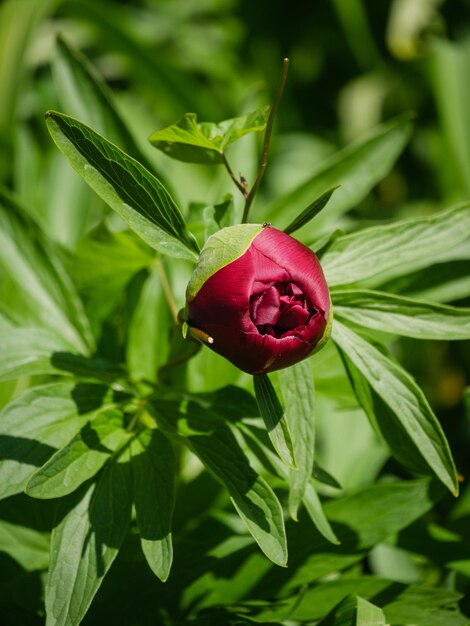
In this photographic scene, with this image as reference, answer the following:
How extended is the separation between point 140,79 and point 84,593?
4.64 ft

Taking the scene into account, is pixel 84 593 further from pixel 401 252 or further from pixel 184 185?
pixel 184 185

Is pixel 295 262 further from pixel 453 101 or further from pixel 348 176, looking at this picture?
pixel 453 101

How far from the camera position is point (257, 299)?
0.60m

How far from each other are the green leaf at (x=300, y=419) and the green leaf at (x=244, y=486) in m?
0.02

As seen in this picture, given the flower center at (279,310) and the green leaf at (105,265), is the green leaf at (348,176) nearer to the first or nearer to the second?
the green leaf at (105,265)

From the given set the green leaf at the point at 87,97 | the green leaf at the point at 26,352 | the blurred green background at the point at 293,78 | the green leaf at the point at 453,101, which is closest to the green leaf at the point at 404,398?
the green leaf at the point at 26,352

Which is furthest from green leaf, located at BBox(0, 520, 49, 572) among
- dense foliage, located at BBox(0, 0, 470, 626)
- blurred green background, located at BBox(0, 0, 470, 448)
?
blurred green background, located at BBox(0, 0, 470, 448)

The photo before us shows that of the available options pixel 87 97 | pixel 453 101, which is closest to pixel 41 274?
pixel 87 97

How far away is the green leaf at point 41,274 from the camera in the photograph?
0.99 metres

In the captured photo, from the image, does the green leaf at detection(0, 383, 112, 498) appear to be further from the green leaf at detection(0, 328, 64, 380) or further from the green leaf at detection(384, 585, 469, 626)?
the green leaf at detection(384, 585, 469, 626)

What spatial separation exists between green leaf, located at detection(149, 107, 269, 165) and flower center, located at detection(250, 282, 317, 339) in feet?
0.56

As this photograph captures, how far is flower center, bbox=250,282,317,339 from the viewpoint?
0.60 m

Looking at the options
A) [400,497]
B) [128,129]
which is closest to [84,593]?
[400,497]

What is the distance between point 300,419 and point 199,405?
15 centimetres
